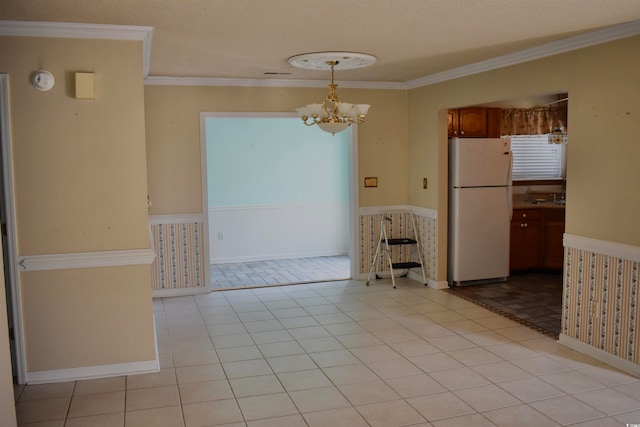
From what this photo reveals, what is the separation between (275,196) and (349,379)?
463 centimetres

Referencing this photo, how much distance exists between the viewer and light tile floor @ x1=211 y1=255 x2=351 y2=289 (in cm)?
664

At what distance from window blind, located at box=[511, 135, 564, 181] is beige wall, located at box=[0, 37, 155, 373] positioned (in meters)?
5.26

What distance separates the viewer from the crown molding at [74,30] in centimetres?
347

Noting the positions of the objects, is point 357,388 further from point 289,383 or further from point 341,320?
point 341,320

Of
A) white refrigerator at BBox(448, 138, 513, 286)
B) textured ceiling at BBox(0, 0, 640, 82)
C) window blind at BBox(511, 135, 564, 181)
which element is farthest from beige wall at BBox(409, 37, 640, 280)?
window blind at BBox(511, 135, 564, 181)

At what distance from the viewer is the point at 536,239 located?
6.77 metres

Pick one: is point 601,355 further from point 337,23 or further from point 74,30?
point 74,30

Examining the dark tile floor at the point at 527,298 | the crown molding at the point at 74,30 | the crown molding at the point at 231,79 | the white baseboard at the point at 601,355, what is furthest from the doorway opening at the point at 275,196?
the crown molding at the point at 74,30

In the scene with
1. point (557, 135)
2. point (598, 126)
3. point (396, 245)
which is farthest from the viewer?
point (557, 135)

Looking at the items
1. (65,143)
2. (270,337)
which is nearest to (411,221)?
(270,337)

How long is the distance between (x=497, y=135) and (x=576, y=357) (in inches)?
122

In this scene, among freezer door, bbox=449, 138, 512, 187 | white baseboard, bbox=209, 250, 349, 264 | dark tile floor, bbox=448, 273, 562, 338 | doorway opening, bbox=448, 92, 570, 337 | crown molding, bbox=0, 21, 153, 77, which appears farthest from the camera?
white baseboard, bbox=209, 250, 349, 264

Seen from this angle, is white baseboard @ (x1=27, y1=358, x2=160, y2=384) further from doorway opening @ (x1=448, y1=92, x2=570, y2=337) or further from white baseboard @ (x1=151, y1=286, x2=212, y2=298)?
doorway opening @ (x1=448, y1=92, x2=570, y2=337)

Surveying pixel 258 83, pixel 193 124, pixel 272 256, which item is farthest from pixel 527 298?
pixel 193 124
